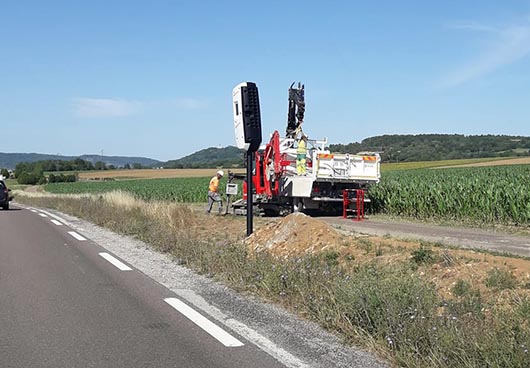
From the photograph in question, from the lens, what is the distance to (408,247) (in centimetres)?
1092

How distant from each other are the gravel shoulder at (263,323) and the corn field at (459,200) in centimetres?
1223

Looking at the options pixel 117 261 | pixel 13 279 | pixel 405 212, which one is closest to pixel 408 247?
pixel 117 261

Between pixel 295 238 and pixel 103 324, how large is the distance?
231 inches

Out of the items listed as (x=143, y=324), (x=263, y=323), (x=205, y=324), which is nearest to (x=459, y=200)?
(x=263, y=323)

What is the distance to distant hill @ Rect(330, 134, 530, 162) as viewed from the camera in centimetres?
8338

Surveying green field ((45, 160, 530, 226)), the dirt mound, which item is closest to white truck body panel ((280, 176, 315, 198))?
green field ((45, 160, 530, 226))

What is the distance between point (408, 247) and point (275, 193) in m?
12.6

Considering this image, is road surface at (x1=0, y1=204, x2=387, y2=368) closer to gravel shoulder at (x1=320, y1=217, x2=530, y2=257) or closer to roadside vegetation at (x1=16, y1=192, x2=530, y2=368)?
roadside vegetation at (x1=16, y1=192, x2=530, y2=368)

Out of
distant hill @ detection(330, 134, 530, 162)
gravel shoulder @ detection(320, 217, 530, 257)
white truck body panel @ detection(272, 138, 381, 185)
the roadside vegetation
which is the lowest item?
gravel shoulder @ detection(320, 217, 530, 257)

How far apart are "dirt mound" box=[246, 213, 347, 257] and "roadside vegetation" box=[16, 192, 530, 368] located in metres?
0.24

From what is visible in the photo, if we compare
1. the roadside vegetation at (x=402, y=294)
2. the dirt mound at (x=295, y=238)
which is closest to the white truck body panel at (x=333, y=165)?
the dirt mound at (x=295, y=238)

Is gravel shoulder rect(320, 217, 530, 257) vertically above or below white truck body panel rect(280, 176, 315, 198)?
below

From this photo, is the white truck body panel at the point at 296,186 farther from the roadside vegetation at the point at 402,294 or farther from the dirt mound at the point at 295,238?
the roadside vegetation at the point at 402,294

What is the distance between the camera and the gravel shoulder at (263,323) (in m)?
5.88
